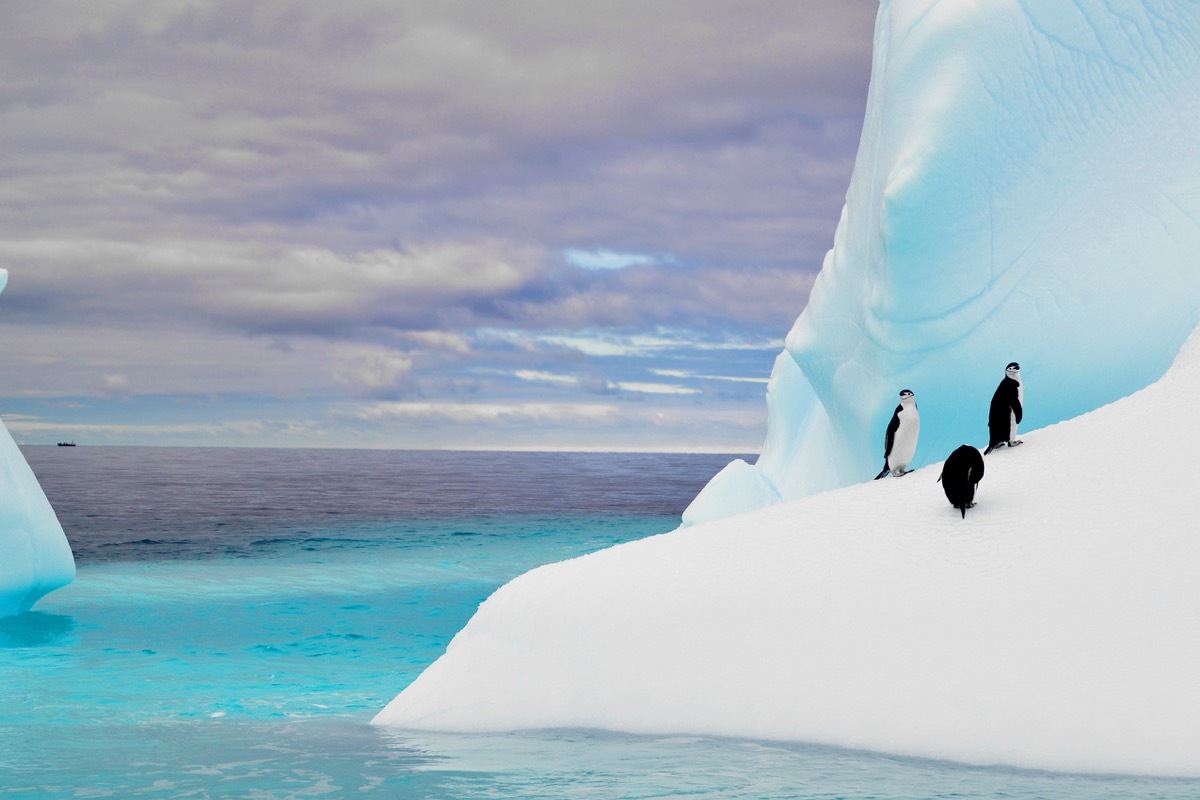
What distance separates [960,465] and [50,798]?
579cm

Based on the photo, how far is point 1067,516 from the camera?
22.8 ft

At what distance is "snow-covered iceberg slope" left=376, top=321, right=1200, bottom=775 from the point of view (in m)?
5.96

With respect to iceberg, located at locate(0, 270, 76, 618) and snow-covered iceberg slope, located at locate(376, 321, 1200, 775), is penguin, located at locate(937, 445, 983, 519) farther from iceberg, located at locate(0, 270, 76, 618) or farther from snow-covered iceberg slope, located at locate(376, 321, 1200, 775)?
iceberg, located at locate(0, 270, 76, 618)

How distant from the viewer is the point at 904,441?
947 cm

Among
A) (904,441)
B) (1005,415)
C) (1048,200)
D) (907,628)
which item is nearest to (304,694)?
(904,441)

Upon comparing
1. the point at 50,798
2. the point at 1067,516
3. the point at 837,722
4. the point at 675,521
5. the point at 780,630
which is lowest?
the point at 50,798

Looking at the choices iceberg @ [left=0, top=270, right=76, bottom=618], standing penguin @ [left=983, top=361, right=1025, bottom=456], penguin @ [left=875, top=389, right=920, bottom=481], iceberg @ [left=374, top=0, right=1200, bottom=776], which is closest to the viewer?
iceberg @ [left=374, top=0, right=1200, bottom=776]

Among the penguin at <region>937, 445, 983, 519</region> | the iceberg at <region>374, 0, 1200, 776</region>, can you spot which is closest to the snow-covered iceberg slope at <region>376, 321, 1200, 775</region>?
the iceberg at <region>374, 0, 1200, 776</region>

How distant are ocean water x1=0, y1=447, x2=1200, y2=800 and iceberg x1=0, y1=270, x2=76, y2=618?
24.0 inches

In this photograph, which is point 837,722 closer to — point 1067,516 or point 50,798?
point 1067,516

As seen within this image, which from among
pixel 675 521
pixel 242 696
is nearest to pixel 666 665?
pixel 242 696

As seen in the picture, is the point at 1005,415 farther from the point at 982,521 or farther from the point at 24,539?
the point at 24,539

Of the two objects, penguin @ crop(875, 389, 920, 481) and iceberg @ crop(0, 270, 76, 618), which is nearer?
penguin @ crop(875, 389, 920, 481)

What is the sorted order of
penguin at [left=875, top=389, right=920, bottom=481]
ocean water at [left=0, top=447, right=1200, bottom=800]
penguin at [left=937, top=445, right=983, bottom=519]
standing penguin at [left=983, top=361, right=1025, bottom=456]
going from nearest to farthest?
ocean water at [left=0, top=447, right=1200, bottom=800] → penguin at [left=937, top=445, right=983, bottom=519] → standing penguin at [left=983, top=361, right=1025, bottom=456] → penguin at [left=875, top=389, right=920, bottom=481]
